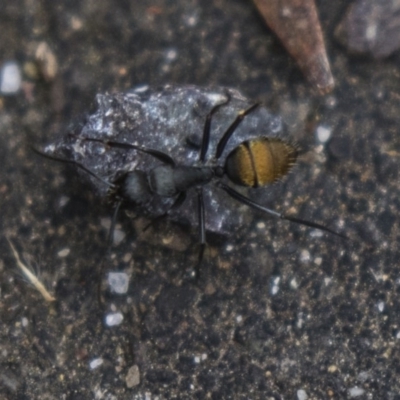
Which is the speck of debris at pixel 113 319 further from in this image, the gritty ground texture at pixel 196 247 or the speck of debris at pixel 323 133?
the speck of debris at pixel 323 133

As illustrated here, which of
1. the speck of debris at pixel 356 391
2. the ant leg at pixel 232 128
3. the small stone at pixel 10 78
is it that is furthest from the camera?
the small stone at pixel 10 78

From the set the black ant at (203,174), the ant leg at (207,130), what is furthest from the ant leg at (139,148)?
the ant leg at (207,130)

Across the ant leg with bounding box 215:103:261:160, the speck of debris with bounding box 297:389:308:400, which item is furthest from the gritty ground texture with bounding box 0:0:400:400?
the ant leg with bounding box 215:103:261:160

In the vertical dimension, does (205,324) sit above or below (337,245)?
below

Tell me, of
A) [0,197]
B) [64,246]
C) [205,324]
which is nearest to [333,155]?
[205,324]

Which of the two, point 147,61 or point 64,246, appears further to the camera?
point 147,61

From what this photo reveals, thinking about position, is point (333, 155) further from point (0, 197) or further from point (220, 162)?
point (0, 197)
